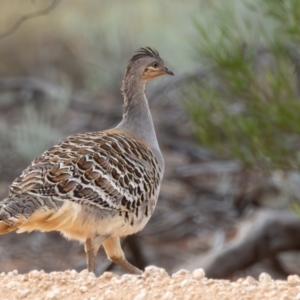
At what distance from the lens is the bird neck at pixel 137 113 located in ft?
27.5

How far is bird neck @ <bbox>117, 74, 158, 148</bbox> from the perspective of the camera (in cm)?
838

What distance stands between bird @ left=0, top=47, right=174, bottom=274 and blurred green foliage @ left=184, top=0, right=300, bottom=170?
2.48 meters

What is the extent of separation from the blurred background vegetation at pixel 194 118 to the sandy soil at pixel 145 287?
4298 millimetres

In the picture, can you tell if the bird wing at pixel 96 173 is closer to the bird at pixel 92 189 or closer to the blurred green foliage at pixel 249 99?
the bird at pixel 92 189

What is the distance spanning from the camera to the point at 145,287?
19.5 ft

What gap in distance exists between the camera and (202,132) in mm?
11250

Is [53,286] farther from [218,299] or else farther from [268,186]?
[268,186]

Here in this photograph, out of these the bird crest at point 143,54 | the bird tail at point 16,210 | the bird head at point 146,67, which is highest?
the bird crest at point 143,54

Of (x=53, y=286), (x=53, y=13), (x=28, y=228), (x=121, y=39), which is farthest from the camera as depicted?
(x=53, y=13)

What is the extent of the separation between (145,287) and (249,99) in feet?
18.3

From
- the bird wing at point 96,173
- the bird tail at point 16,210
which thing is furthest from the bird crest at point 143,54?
the bird tail at point 16,210

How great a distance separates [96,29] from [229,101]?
5.33 m

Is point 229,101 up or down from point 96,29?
down

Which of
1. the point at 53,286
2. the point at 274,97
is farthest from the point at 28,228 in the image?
the point at 274,97
